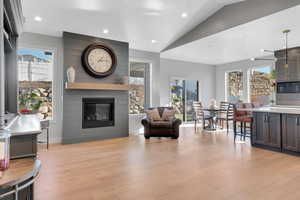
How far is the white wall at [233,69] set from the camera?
774 centimetres

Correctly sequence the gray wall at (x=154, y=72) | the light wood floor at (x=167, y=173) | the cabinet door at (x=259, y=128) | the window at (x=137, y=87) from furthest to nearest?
the window at (x=137, y=87), the gray wall at (x=154, y=72), the cabinet door at (x=259, y=128), the light wood floor at (x=167, y=173)

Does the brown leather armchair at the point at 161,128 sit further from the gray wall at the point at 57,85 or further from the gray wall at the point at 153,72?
the gray wall at the point at 57,85

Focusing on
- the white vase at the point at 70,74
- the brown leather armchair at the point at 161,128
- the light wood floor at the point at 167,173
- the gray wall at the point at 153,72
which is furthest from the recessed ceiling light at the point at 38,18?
the brown leather armchair at the point at 161,128

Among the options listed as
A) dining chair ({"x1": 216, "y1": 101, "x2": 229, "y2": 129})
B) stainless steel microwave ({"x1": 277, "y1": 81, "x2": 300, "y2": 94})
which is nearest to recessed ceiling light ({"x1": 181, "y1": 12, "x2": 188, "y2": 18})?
dining chair ({"x1": 216, "y1": 101, "x2": 229, "y2": 129})

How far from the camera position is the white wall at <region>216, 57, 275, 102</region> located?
7.74 meters

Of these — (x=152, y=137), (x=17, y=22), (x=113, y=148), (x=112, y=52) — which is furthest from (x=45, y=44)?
(x=152, y=137)

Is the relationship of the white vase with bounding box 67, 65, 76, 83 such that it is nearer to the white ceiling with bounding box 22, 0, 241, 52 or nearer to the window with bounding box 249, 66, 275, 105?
the white ceiling with bounding box 22, 0, 241, 52

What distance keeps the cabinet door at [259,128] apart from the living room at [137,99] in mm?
23

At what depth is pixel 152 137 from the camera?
586 cm

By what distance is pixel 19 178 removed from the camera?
39.8 inches

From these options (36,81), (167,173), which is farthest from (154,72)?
(167,173)

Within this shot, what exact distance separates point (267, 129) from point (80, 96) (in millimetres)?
4711

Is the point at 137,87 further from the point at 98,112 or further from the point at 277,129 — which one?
the point at 277,129

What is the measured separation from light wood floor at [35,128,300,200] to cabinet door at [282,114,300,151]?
222 mm
